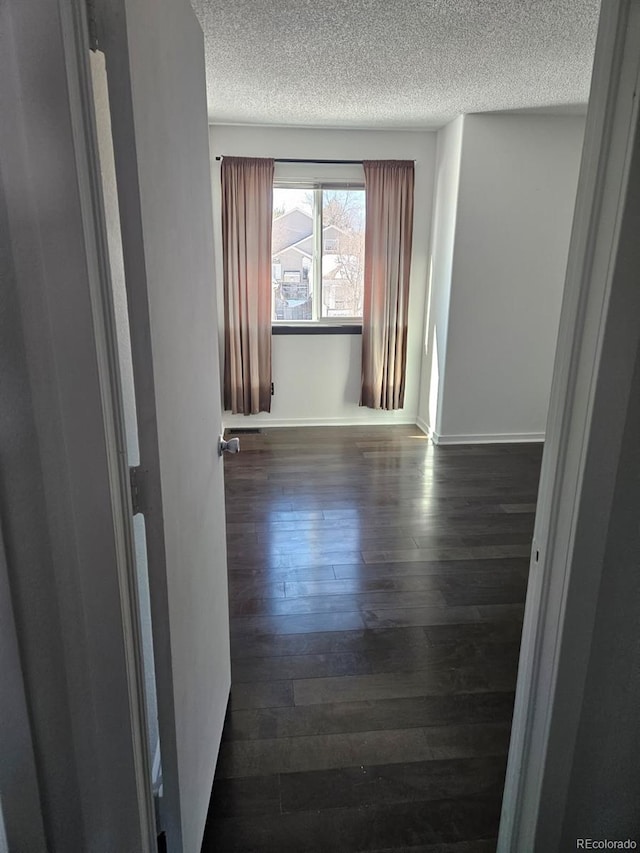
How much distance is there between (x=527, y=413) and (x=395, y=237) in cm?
191

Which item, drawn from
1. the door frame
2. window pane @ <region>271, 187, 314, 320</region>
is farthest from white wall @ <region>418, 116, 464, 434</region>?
the door frame

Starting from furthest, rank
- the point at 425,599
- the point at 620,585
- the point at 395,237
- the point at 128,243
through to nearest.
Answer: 1. the point at 395,237
2. the point at 425,599
3. the point at 620,585
4. the point at 128,243

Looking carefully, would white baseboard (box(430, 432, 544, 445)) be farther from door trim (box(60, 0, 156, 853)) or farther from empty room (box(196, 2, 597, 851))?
door trim (box(60, 0, 156, 853))

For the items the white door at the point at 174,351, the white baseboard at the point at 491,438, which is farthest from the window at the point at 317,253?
the white door at the point at 174,351

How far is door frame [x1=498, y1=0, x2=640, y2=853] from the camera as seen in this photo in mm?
805

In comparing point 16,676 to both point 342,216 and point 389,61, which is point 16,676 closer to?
point 389,61

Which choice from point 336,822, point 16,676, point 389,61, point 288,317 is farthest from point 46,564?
point 288,317

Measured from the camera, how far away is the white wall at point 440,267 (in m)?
4.12

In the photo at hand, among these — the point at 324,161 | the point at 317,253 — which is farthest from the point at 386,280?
the point at 324,161

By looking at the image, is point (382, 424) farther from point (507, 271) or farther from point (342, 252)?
point (507, 271)

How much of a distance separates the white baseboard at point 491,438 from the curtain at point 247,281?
1.59m

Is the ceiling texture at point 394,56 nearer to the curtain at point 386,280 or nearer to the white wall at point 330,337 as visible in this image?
the white wall at point 330,337

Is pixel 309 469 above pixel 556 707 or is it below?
below

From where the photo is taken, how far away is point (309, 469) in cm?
395
